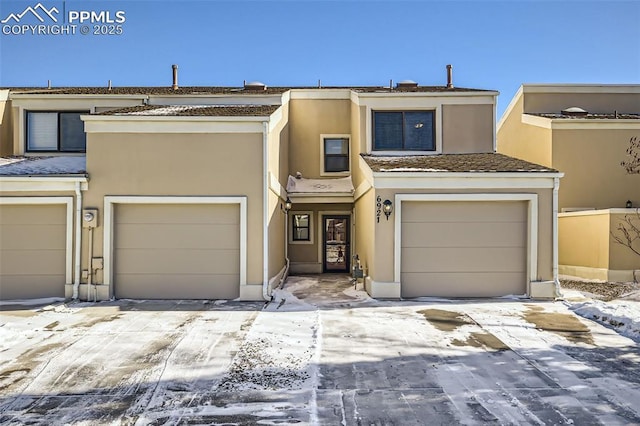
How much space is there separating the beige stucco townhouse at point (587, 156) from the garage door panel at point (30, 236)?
13918 mm

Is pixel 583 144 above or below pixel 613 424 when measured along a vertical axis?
above

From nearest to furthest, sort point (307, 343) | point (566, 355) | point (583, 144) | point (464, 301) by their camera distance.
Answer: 1. point (566, 355)
2. point (307, 343)
3. point (464, 301)
4. point (583, 144)

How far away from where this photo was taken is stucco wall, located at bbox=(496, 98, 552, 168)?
14.6m

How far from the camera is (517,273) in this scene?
10.2m

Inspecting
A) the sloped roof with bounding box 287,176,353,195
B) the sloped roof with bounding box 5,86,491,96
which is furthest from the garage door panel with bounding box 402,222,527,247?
the sloped roof with bounding box 5,86,491,96

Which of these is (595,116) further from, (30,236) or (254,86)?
(30,236)

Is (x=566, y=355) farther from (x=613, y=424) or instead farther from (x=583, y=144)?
(x=583, y=144)

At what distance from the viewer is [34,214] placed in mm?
10094

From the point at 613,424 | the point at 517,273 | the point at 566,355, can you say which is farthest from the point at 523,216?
the point at 613,424

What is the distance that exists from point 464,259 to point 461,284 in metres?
0.59

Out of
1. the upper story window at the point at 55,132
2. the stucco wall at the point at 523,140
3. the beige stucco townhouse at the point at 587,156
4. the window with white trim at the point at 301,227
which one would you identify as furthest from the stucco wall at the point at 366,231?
the upper story window at the point at 55,132

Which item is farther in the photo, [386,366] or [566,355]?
[566,355]

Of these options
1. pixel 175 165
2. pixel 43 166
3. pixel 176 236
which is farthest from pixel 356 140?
pixel 43 166

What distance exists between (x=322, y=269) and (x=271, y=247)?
4.70m
